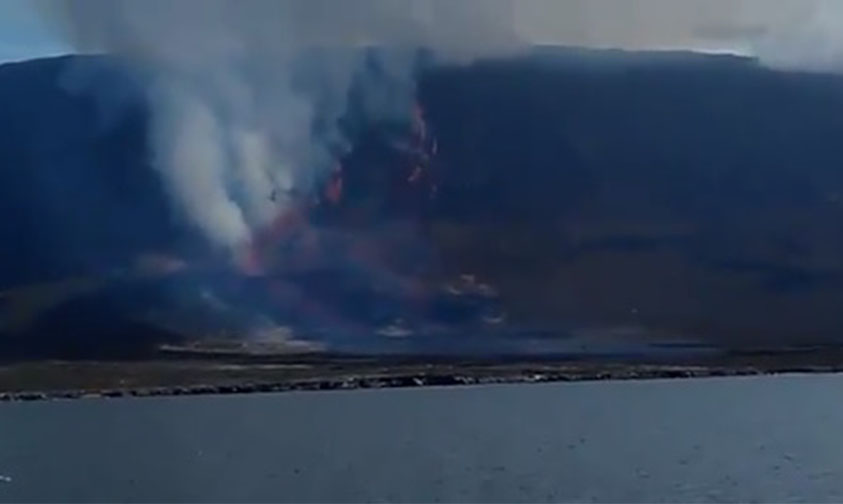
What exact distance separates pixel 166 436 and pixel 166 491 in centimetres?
9532

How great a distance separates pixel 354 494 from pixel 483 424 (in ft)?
320

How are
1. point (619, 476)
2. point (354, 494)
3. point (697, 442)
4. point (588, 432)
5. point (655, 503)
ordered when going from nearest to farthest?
point (655, 503), point (354, 494), point (619, 476), point (697, 442), point (588, 432)

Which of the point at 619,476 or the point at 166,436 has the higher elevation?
the point at 166,436

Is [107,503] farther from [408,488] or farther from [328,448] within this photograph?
[328,448]

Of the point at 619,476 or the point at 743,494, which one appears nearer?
the point at 743,494

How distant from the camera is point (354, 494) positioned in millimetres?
89750

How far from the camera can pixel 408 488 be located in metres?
91.1

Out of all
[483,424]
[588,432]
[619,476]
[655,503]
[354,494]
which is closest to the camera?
[655,503]

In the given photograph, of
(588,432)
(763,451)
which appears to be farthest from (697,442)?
(588,432)

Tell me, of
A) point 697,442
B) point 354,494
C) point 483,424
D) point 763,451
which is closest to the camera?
point 354,494

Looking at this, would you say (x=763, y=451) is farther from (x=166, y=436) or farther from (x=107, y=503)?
(x=166, y=436)

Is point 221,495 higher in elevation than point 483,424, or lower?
lower

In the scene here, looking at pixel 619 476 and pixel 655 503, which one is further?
pixel 619 476

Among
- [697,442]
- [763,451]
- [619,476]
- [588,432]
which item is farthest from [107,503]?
[588,432]
